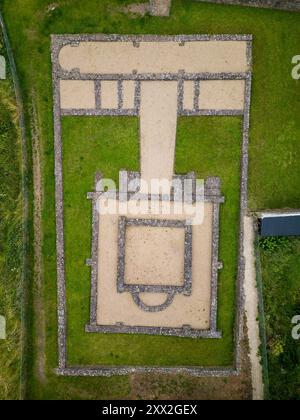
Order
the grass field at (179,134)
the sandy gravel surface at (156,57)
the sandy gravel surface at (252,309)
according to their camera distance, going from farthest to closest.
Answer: the sandy gravel surface at (252,309), the grass field at (179,134), the sandy gravel surface at (156,57)

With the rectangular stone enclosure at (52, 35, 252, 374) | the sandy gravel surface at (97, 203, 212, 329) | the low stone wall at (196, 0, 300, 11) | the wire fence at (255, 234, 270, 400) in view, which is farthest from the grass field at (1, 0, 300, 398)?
the wire fence at (255, 234, 270, 400)

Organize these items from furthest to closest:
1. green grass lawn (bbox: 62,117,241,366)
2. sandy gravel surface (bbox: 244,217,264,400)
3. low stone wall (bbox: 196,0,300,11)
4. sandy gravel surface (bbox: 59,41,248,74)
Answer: sandy gravel surface (bbox: 244,217,264,400)
green grass lawn (bbox: 62,117,241,366)
sandy gravel surface (bbox: 59,41,248,74)
low stone wall (bbox: 196,0,300,11)

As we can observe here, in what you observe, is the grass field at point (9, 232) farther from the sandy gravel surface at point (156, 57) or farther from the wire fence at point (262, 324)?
the wire fence at point (262, 324)

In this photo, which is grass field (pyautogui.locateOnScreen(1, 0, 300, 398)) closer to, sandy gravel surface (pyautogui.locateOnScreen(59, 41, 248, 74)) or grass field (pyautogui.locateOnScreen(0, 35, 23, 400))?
sandy gravel surface (pyautogui.locateOnScreen(59, 41, 248, 74))

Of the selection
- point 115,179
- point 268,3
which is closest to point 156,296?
point 115,179

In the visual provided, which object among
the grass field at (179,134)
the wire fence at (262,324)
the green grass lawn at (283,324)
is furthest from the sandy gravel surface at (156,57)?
the green grass lawn at (283,324)

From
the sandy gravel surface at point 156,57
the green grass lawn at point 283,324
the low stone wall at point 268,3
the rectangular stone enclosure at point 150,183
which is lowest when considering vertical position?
the green grass lawn at point 283,324

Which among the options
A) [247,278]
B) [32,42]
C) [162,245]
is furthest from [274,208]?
[32,42]

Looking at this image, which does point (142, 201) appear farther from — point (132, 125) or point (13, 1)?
point (13, 1)
